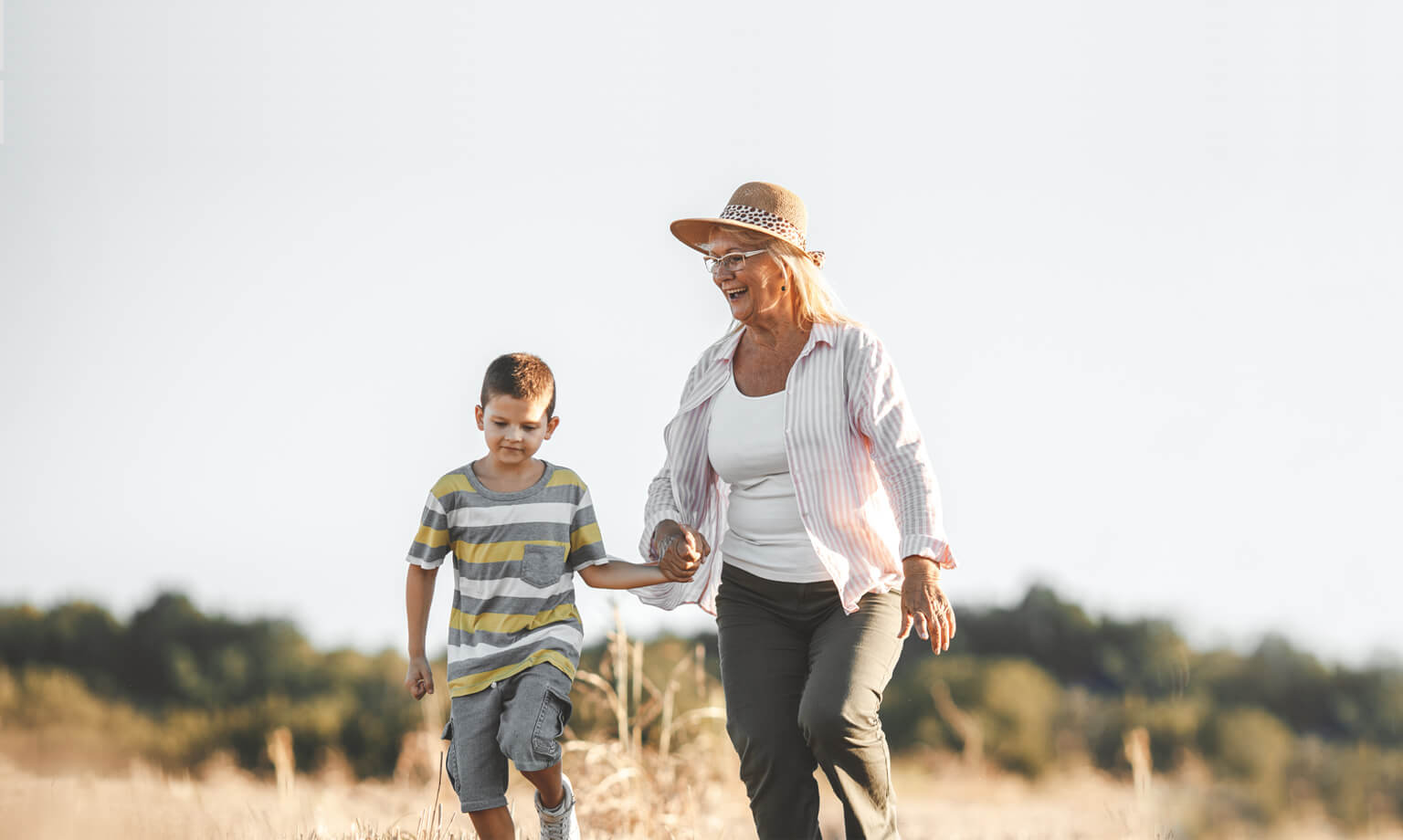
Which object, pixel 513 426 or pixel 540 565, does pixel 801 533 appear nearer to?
pixel 540 565

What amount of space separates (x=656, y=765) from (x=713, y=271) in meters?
3.52

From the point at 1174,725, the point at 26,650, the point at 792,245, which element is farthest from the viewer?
the point at 1174,725

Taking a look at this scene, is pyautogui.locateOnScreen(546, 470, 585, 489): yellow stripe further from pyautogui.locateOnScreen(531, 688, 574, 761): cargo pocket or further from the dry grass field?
the dry grass field

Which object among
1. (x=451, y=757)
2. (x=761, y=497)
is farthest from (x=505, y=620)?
(x=761, y=497)

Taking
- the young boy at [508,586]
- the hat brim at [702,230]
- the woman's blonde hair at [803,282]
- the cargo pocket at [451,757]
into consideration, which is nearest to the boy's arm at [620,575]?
the young boy at [508,586]

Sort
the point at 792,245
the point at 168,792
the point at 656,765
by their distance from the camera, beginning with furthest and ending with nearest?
the point at 168,792
the point at 656,765
the point at 792,245

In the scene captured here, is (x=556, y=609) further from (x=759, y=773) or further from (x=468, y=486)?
(x=759, y=773)

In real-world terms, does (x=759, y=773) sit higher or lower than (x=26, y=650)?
higher

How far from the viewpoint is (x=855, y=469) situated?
3.58 meters

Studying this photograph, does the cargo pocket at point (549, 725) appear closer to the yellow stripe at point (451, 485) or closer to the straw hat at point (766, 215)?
the yellow stripe at point (451, 485)

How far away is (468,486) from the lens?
12.1 ft

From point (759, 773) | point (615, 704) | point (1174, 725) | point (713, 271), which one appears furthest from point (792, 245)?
point (1174, 725)

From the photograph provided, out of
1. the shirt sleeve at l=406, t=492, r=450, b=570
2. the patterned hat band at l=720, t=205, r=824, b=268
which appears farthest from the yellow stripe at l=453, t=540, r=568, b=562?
the patterned hat band at l=720, t=205, r=824, b=268

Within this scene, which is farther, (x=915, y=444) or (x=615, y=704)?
(x=615, y=704)
